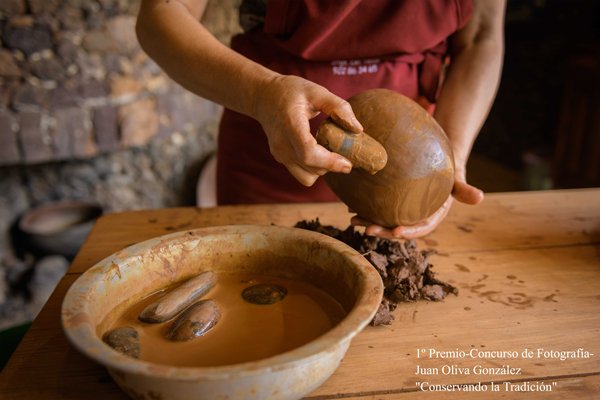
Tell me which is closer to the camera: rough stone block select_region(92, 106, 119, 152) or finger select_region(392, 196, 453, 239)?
finger select_region(392, 196, 453, 239)

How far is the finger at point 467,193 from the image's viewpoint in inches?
44.8

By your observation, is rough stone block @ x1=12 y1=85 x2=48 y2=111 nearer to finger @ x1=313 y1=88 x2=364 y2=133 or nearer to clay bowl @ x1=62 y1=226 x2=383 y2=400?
clay bowl @ x1=62 y1=226 x2=383 y2=400

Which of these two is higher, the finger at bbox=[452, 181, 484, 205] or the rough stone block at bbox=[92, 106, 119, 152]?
the finger at bbox=[452, 181, 484, 205]

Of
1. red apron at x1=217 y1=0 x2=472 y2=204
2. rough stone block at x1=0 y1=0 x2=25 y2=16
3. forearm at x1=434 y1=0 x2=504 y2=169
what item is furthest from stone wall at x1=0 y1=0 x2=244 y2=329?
forearm at x1=434 y1=0 x2=504 y2=169

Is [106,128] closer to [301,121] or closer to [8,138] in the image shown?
[8,138]

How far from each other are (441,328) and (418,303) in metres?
0.09

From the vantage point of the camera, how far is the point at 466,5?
1387 millimetres

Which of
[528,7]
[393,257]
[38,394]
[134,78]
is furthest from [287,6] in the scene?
[528,7]

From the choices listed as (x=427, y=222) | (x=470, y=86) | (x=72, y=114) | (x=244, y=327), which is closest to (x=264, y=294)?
(x=244, y=327)

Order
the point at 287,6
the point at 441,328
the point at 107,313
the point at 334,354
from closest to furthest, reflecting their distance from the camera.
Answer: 1. the point at 334,354
2. the point at 107,313
3. the point at 441,328
4. the point at 287,6

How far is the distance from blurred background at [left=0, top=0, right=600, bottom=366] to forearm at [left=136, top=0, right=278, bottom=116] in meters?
1.21

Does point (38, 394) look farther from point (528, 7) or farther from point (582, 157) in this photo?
point (528, 7)

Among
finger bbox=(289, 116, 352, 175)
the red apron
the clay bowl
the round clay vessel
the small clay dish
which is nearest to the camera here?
the clay bowl

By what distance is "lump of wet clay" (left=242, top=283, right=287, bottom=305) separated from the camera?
2.91 feet
